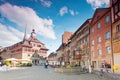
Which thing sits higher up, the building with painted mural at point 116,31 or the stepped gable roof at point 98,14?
the stepped gable roof at point 98,14

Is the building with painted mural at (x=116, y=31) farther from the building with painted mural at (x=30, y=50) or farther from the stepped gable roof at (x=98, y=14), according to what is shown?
the building with painted mural at (x=30, y=50)

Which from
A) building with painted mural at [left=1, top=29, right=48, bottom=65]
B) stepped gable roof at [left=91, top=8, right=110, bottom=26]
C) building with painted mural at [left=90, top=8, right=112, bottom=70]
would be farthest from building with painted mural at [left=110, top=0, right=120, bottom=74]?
building with painted mural at [left=1, top=29, right=48, bottom=65]

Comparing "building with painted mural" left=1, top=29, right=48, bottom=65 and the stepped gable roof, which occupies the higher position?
the stepped gable roof

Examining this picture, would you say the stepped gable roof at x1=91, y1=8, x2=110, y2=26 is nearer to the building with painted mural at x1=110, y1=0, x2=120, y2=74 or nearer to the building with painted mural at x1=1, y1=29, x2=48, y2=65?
the building with painted mural at x1=110, y1=0, x2=120, y2=74

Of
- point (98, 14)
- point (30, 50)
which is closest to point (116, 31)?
point (98, 14)

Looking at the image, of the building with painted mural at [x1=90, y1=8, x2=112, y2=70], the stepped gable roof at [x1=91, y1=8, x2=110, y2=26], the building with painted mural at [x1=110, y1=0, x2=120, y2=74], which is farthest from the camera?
the stepped gable roof at [x1=91, y1=8, x2=110, y2=26]

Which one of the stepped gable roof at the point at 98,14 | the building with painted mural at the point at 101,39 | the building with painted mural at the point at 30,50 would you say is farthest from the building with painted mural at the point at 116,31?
the building with painted mural at the point at 30,50

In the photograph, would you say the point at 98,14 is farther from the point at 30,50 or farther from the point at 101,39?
the point at 30,50

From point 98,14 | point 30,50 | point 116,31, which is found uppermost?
point 98,14

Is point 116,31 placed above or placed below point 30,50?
above

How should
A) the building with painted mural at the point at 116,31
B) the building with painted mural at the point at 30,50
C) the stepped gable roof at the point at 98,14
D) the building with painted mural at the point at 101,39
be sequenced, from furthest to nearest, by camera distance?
the building with painted mural at the point at 30,50 → the stepped gable roof at the point at 98,14 → the building with painted mural at the point at 101,39 → the building with painted mural at the point at 116,31

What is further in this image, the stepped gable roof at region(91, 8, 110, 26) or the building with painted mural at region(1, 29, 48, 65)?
the building with painted mural at region(1, 29, 48, 65)

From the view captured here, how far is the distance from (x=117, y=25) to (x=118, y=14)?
1.58 meters

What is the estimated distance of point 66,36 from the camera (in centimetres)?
7556
